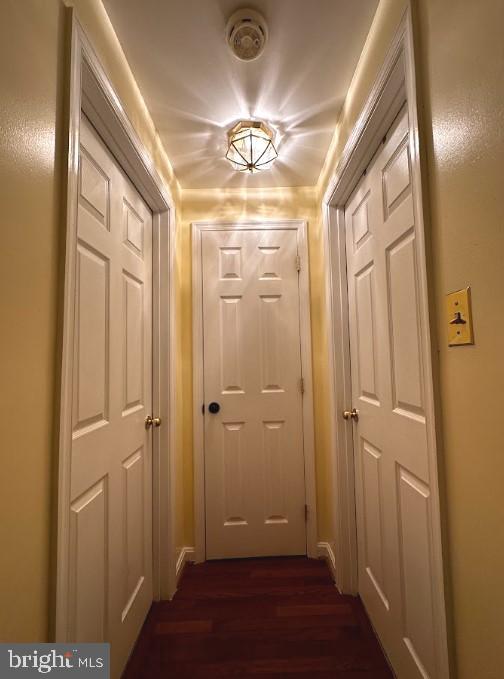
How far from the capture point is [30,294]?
28.6 inches

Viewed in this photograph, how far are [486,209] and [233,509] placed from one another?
1999 millimetres

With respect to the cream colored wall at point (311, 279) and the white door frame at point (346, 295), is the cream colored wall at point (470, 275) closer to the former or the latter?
the white door frame at point (346, 295)

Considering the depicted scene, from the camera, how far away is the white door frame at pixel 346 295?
840mm

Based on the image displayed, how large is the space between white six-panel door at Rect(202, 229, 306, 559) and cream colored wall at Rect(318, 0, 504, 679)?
1301mm

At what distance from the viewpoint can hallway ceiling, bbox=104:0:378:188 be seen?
113 cm

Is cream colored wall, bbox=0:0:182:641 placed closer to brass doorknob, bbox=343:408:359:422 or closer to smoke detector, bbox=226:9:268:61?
smoke detector, bbox=226:9:268:61

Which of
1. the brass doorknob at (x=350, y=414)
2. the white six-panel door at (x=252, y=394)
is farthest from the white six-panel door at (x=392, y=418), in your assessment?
the white six-panel door at (x=252, y=394)

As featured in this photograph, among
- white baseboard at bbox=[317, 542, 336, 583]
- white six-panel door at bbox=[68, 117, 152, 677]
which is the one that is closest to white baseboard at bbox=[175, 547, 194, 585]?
white six-panel door at bbox=[68, 117, 152, 677]

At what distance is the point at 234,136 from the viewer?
1.66 metres

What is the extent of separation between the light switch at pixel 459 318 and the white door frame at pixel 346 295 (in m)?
0.07

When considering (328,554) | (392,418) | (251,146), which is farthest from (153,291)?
(328,554)

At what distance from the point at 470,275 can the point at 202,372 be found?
5.34 feet

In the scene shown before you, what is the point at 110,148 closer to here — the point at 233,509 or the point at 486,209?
the point at 486,209

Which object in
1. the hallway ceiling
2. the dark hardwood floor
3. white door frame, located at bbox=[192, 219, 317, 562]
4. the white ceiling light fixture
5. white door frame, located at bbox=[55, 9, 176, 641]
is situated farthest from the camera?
white door frame, located at bbox=[192, 219, 317, 562]
